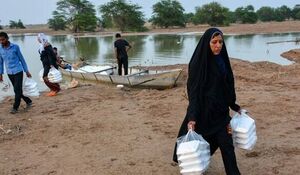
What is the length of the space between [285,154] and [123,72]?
30.4ft

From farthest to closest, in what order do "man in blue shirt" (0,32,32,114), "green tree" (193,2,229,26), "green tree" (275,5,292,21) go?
"green tree" (275,5,292,21)
"green tree" (193,2,229,26)
"man in blue shirt" (0,32,32,114)

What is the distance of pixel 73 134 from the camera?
22.6ft

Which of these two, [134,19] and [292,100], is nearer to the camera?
[292,100]

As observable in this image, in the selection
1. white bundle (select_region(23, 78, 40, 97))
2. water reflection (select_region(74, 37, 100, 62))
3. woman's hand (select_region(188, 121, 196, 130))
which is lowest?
water reflection (select_region(74, 37, 100, 62))

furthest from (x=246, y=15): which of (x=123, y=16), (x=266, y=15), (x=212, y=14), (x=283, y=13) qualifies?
(x=123, y=16)

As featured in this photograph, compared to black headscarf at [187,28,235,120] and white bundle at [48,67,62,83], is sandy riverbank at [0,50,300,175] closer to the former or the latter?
white bundle at [48,67,62,83]

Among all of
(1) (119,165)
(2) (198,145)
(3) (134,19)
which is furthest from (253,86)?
(3) (134,19)

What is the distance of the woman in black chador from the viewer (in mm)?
3936

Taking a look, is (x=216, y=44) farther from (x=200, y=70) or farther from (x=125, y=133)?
(x=125, y=133)

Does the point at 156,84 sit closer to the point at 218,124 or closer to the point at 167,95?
the point at 167,95

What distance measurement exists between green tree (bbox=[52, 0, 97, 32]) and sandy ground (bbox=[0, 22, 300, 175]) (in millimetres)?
75136

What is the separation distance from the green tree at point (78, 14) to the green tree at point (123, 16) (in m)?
3.41

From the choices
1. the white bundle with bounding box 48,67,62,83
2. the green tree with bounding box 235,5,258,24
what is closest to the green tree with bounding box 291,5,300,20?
the green tree with bounding box 235,5,258,24

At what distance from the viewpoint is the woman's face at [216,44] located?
385cm
